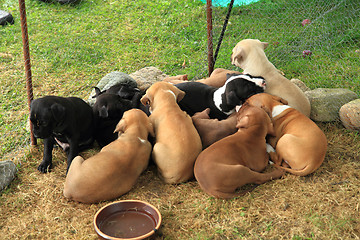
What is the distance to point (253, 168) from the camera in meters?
4.61

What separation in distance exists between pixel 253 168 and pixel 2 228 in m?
2.72

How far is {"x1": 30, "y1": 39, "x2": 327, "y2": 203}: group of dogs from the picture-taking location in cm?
431

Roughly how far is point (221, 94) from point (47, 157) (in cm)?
243

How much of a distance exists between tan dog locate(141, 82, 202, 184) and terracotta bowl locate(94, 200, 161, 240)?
0.65m

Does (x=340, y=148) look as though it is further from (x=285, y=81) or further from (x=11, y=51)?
(x=11, y=51)

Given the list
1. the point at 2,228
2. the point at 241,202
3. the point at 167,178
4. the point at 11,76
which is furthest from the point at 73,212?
the point at 11,76

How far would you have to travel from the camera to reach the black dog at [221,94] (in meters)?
5.46

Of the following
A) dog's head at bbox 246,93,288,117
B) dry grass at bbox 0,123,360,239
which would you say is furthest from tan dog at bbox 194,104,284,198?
dog's head at bbox 246,93,288,117

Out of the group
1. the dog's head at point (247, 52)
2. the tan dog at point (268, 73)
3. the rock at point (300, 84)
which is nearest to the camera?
the tan dog at point (268, 73)

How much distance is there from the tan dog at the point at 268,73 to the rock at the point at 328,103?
0.23 m

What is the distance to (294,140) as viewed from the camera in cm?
465

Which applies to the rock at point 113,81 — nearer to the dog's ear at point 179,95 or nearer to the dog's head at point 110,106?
the dog's head at point 110,106

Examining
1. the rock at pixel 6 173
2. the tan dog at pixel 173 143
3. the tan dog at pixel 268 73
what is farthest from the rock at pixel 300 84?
the rock at pixel 6 173

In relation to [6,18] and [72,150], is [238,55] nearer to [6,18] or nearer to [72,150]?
[72,150]
